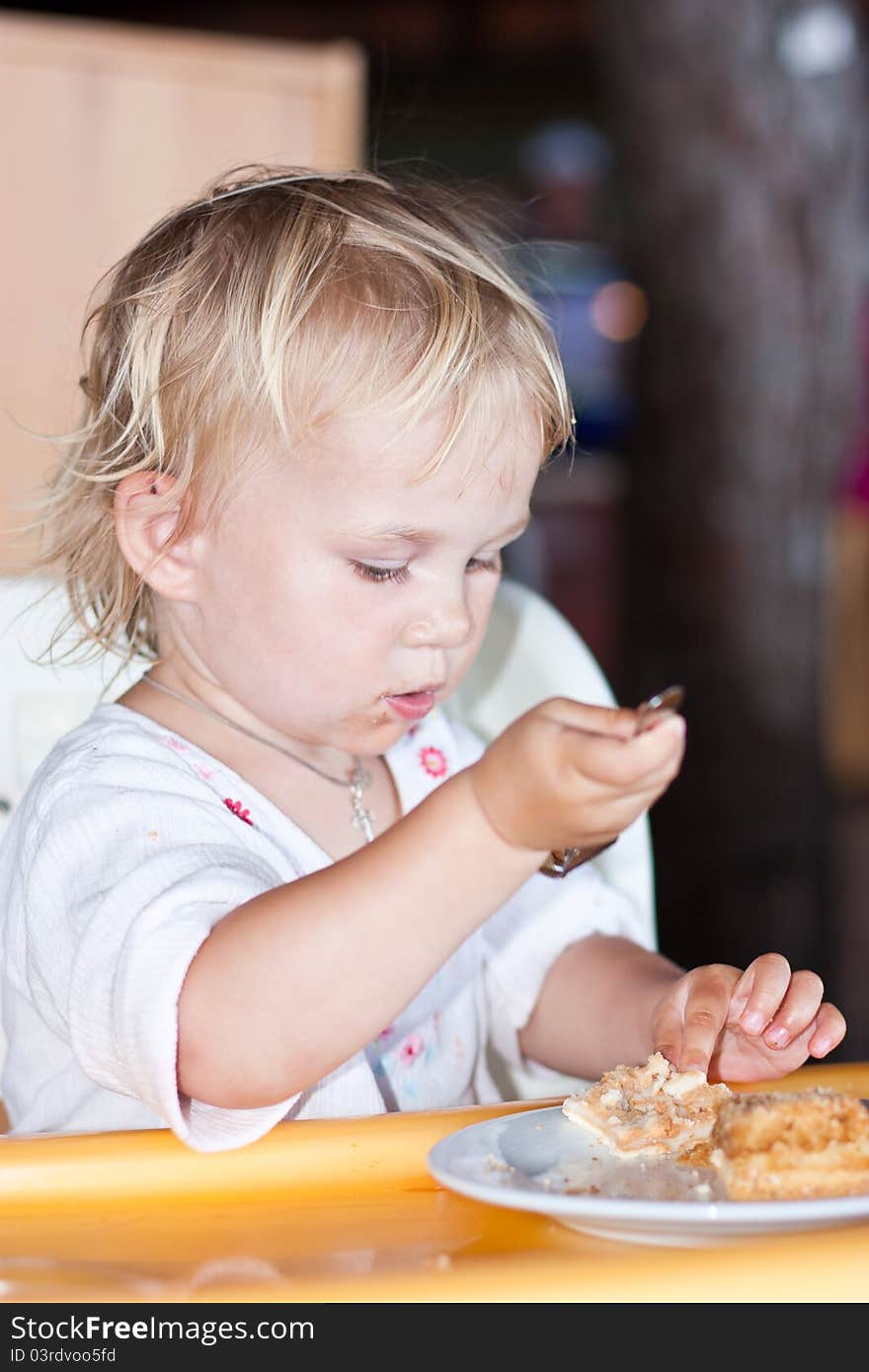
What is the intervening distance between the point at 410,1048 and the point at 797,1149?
1.40 feet

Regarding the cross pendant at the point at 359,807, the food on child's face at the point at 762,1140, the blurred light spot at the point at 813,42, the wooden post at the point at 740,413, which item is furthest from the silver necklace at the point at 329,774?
the blurred light spot at the point at 813,42

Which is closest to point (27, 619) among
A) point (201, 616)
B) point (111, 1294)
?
point (201, 616)

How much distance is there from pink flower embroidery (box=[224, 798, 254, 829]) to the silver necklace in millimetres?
65

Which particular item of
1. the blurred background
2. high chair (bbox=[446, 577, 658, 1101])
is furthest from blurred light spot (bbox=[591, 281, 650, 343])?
high chair (bbox=[446, 577, 658, 1101])

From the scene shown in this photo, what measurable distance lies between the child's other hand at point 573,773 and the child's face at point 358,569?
20 centimetres

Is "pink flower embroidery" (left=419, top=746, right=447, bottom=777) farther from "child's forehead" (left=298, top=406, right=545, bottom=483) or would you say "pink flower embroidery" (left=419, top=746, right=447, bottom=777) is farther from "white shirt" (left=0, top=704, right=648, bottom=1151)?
"child's forehead" (left=298, top=406, right=545, bottom=483)

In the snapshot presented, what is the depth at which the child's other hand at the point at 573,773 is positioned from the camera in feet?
2.11

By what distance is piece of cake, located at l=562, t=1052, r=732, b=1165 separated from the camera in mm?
724

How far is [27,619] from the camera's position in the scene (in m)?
1.19

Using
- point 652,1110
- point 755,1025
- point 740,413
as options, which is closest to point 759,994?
point 755,1025

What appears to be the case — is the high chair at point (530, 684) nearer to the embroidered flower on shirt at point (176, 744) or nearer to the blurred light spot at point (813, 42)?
the embroidered flower on shirt at point (176, 744)

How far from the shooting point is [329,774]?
1059mm
